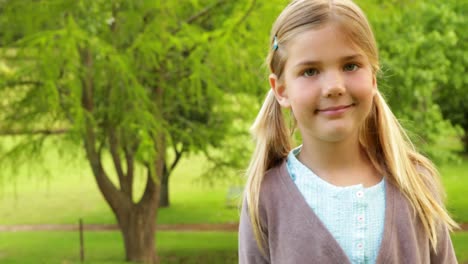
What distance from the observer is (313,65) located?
155cm

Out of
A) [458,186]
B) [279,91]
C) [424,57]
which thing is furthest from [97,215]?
[279,91]

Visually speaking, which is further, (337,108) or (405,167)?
(405,167)

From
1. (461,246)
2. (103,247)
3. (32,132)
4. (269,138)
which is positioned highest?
(32,132)

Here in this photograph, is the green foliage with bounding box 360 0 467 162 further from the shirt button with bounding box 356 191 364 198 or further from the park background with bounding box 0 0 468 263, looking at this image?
the shirt button with bounding box 356 191 364 198

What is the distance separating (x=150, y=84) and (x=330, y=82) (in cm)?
996

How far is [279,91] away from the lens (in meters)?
1.70

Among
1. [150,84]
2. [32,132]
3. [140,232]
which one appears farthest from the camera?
[140,232]

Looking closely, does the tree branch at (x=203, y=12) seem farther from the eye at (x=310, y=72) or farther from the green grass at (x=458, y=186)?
the eye at (x=310, y=72)

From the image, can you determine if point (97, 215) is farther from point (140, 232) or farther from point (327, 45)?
point (327, 45)

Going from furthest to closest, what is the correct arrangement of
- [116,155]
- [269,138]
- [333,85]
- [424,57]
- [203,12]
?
[424,57] → [116,155] → [203,12] → [269,138] → [333,85]

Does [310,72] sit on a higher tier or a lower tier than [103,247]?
higher

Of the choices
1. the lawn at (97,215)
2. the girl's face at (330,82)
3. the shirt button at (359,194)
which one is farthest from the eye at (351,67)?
the lawn at (97,215)

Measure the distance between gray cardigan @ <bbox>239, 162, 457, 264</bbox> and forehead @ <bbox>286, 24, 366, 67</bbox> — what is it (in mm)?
302

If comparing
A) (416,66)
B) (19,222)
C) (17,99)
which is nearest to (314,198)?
(17,99)
